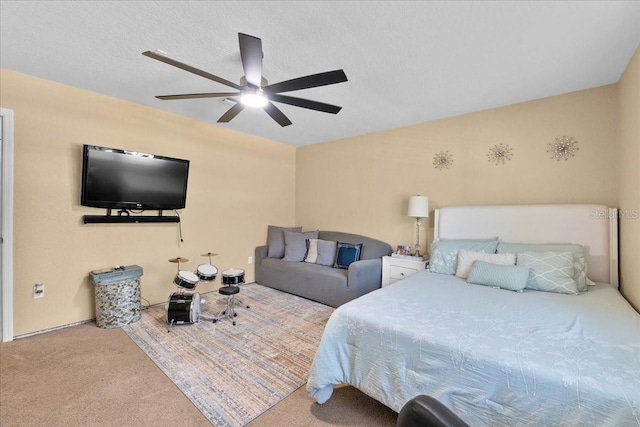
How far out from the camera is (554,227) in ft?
8.71

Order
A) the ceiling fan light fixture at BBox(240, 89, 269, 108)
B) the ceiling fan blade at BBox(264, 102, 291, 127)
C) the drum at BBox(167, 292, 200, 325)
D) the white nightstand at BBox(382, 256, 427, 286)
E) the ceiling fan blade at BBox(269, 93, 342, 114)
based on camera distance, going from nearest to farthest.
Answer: the ceiling fan light fixture at BBox(240, 89, 269, 108), the ceiling fan blade at BBox(269, 93, 342, 114), the ceiling fan blade at BBox(264, 102, 291, 127), the drum at BBox(167, 292, 200, 325), the white nightstand at BBox(382, 256, 427, 286)

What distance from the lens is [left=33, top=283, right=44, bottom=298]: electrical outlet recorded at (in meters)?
2.62

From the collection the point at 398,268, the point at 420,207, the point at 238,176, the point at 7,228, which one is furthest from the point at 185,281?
the point at 420,207

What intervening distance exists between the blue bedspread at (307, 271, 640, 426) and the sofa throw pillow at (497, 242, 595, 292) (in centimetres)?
18

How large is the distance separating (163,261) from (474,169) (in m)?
4.16

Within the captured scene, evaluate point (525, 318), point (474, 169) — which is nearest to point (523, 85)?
point (474, 169)

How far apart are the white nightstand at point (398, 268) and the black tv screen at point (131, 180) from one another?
2.88m

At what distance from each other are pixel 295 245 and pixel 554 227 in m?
3.27

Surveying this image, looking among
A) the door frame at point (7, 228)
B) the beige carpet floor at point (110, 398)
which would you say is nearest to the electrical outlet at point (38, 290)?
the door frame at point (7, 228)

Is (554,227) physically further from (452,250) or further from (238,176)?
(238,176)

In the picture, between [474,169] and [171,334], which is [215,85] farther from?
[474,169]

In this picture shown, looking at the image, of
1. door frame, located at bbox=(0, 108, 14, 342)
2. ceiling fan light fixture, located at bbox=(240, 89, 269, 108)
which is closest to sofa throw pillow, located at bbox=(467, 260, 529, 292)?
ceiling fan light fixture, located at bbox=(240, 89, 269, 108)

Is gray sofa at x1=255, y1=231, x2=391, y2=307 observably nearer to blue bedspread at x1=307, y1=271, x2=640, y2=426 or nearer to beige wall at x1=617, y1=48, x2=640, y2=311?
blue bedspread at x1=307, y1=271, x2=640, y2=426

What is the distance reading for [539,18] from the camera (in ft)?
5.55
